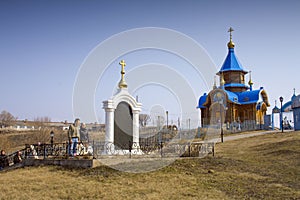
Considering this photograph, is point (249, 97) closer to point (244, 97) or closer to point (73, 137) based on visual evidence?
point (244, 97)

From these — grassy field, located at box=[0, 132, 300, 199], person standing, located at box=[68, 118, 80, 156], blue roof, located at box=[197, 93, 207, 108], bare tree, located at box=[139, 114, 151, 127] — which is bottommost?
grassy field, located at box=[0, 132, 300, 199]

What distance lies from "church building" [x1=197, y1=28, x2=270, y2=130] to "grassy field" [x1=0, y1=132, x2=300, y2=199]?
20.9 metres

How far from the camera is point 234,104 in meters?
33.3

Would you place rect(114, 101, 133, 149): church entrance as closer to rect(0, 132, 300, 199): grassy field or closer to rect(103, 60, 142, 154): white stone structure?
rect(103, 60, 142, 154): white stone structure

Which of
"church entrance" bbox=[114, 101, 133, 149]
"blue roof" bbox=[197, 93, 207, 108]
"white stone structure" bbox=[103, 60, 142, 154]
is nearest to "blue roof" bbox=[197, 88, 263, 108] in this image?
"blue roof" bbox=[197, 93, 207, 108]

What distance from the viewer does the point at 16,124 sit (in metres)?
68.9

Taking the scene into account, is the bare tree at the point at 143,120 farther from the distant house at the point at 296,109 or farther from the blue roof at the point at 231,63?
the blue roof at the point at 231,63

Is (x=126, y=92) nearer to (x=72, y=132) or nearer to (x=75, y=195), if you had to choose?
(x=72, y=132)

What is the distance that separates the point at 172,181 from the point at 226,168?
8.46 feet

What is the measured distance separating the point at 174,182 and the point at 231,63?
1259 inches

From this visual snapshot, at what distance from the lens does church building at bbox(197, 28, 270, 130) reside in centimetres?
3247

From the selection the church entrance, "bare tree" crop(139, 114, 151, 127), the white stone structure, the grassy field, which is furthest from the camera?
"bare tree" crop(139, 114, 151, 127)

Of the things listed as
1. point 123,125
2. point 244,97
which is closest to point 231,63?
point 244,97

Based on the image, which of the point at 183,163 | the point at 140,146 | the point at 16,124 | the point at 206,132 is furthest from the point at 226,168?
the point at 16,124
